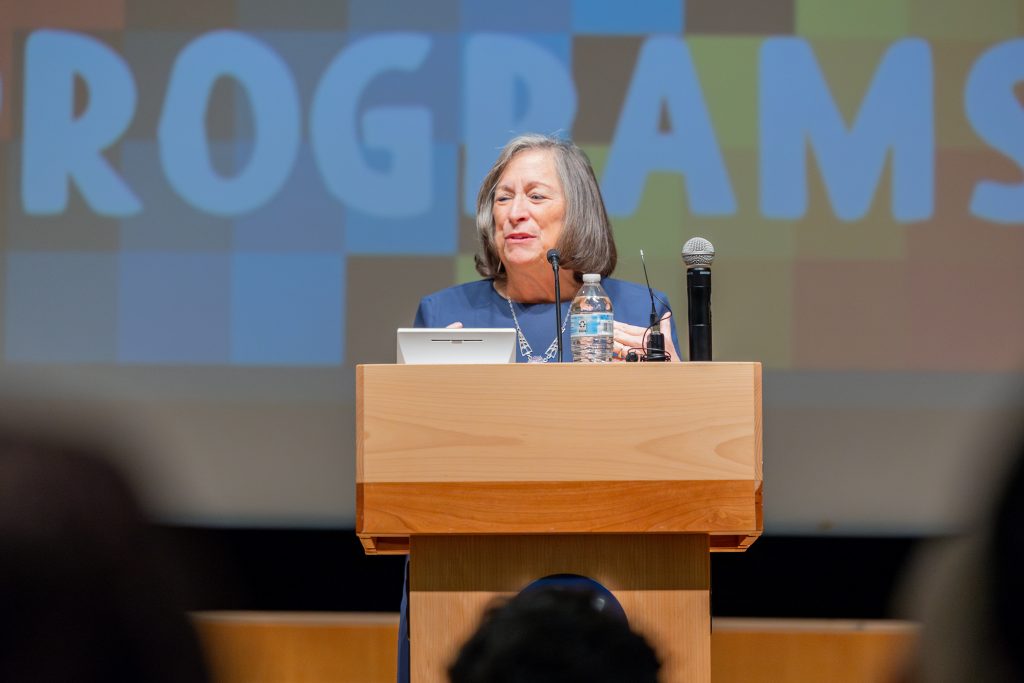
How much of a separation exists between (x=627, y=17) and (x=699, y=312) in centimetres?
179

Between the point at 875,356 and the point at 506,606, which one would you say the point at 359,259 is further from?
the point at 506,606

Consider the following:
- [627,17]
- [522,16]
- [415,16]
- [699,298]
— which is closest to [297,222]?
[415,16]

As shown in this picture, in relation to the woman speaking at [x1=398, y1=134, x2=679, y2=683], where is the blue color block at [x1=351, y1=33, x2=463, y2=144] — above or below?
above

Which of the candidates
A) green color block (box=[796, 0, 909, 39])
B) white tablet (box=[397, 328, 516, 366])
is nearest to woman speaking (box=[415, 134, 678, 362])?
white tablet (box=[397, 328, 516, 366])

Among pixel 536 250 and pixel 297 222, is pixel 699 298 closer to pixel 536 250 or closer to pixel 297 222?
pixel 536 250

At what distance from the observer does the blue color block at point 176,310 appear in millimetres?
3705

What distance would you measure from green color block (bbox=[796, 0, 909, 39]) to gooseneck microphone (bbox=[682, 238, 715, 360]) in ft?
5.76

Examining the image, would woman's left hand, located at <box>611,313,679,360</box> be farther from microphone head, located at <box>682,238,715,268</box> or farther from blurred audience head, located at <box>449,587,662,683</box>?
blurred audience head, located at <box>449,587,662,683</box>

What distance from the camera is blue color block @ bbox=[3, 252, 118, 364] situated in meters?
3.75

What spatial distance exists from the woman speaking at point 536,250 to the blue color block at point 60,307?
4.47 ft

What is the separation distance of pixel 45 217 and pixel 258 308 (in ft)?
2.35

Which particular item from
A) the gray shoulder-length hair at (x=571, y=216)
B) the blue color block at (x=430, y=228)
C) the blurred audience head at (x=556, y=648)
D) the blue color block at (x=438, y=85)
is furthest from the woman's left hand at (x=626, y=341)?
the blurred audience head at (x=556, y=648)

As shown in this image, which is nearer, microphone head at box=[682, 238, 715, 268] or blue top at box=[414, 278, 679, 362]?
microphone head at box=[682, 238, 715, 268]

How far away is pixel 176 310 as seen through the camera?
3717mm
